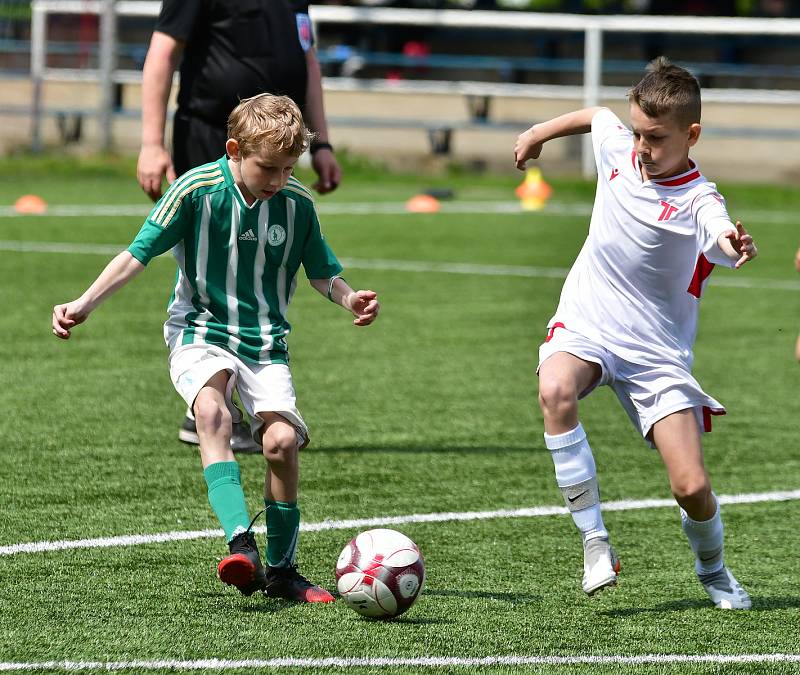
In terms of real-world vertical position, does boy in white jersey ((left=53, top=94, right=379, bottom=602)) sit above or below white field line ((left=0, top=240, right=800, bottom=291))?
above

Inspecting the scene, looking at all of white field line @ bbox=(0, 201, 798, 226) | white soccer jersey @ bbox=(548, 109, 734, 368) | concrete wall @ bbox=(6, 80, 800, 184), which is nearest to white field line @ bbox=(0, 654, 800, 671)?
white soccer jersey @ bbox=(548, 109, 734, 368)

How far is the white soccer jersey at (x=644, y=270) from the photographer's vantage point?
4508mm

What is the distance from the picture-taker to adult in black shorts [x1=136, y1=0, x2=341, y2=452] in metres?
6.07

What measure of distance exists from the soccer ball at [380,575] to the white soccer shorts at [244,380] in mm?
391

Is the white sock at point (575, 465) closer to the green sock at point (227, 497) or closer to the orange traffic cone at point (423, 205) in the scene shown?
the green sock at point (227, 497)

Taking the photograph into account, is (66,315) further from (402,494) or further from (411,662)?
(402,494)

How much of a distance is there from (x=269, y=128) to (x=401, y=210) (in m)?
12.5

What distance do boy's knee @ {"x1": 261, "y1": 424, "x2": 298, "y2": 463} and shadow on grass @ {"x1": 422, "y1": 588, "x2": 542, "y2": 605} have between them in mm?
578

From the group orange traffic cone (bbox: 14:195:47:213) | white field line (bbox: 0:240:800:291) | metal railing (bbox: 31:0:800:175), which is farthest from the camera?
metal railing (bbox: 31:0:800:175)

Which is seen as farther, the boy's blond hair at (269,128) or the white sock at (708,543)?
the white sock at (708,543)

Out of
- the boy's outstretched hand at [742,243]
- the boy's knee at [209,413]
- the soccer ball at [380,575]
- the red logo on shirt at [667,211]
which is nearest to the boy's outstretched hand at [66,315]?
the boy's knee at [209,413]

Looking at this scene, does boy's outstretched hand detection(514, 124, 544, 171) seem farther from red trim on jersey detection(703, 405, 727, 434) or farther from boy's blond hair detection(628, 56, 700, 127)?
red trim on jersey detection(703, 405, 727, 434)

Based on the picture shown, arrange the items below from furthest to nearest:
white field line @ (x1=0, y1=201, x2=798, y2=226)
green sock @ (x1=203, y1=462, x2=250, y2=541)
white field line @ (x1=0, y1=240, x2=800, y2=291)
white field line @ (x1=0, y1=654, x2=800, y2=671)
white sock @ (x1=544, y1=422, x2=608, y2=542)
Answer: white field line @ (x1=0, y1=201, x2=798, y2=226)
white field line @ (x1=0, y1=240, x2=800, y2=291)
white sock @ (x1=544, y1=422, x2=608, y2=542)
green sock @ (x1=203, y1=462, x2=250, y2=541)
white field line @ (x1=0, y1=654, x2=800, y2=671)

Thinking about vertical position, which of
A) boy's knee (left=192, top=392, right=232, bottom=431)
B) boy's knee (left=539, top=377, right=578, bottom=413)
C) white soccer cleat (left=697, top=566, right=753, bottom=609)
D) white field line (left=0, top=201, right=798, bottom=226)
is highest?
boy's knee (left=539, top=377, right=578, bottom=413)
